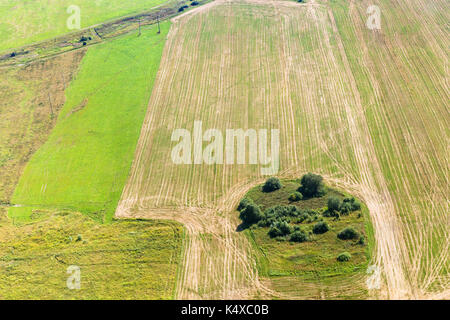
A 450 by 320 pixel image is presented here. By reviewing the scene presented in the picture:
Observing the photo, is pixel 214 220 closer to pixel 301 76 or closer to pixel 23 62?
pixel 301 76

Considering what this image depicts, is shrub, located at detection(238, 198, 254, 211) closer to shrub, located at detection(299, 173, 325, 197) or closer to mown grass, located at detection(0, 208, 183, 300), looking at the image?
shrub, located at detection(299, 173, 325, 197)

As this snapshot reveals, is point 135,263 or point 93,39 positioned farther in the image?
point 93,39

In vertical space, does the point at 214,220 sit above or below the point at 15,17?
below

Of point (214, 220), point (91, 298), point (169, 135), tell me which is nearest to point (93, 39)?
point (169, 135)

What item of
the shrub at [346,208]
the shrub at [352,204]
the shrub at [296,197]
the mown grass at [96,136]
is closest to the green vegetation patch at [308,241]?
the shrub at [352,204]

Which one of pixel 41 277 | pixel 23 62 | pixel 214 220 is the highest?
pixel 23 62

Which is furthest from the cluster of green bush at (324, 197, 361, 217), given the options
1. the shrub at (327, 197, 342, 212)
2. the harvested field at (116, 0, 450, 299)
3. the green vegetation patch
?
the harvested field at (116, 0, 450, 299)

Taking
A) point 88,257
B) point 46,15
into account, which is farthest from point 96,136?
point 46,15
